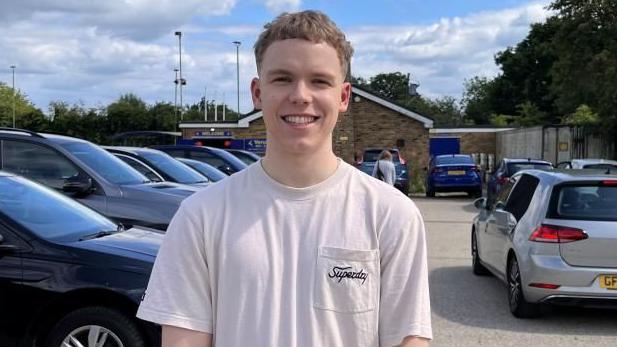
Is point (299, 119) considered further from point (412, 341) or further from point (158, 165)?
point (158, 165)

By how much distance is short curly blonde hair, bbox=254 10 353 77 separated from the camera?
5.96 ft

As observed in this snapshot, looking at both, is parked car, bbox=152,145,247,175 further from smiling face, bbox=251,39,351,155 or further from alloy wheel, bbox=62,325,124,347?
smiling face, bbox=251,39,351,155

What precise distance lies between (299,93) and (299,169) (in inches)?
7.7

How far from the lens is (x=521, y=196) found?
793 cm

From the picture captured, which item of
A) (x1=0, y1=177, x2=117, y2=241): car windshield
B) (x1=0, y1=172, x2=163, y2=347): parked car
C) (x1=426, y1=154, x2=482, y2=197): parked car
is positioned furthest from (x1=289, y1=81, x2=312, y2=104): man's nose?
(x1=426, y1=154, x2=482, y2=197): parked car

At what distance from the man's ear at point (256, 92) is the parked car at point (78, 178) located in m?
6.13

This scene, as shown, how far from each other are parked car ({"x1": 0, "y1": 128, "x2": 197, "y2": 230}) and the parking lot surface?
10.5 feet

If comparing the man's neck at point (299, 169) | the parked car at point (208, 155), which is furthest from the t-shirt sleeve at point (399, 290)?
the parked car at point (208, 155)

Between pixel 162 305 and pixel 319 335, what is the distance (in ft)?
1.31

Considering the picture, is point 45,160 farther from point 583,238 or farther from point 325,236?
point 325,236

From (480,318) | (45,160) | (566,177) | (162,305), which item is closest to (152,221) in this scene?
(45,160)

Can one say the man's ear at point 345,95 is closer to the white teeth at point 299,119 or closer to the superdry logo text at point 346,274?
the white teeth at point 299,119

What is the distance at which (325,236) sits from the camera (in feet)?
5.98

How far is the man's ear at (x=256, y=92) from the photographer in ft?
6.49
